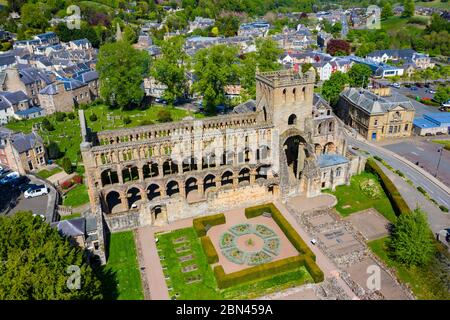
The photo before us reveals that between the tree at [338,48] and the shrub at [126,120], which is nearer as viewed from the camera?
the shrub at [126,120]

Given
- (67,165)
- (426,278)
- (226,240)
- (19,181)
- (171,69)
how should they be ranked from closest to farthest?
(426,278) → (226,240) → (19,181) → (67,165) → (171,69)

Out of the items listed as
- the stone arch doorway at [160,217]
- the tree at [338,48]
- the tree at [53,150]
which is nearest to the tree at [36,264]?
the stone arch doorway at [160,217]

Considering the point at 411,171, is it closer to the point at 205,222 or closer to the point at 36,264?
the point at 205,222

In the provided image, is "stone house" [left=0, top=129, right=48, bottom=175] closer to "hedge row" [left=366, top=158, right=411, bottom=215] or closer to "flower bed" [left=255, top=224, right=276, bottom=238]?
"flower bed" [left=255, top=224, right=276, bottom=238]

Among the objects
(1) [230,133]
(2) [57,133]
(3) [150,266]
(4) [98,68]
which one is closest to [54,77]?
(4) [98,68]

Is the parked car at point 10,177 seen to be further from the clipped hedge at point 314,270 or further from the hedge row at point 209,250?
the clipped hedge at point 314,270

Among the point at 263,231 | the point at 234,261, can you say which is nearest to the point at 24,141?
the point at 234,261
